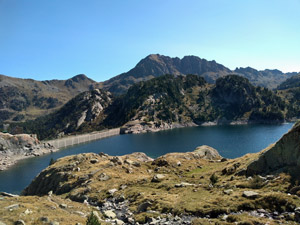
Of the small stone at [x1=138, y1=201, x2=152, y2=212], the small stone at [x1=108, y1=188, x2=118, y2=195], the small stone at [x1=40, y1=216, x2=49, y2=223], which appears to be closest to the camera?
the small stone at [x1=40, y1=216, x2=49, y2=223]

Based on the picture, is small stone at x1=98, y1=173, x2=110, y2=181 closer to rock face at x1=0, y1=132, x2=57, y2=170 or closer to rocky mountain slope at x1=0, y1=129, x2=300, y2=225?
rocky mountain slope at x1=0, y1=129, x2=300, y2=225

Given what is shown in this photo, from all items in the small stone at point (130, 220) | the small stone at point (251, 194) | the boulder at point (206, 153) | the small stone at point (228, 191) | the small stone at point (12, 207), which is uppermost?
the small stone at point (12, 207)

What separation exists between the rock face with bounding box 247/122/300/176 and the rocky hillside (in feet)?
5.20

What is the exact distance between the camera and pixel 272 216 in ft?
71.8

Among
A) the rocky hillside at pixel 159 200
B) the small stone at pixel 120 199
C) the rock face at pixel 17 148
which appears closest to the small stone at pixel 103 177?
the rocky hillside at pixel 159 200

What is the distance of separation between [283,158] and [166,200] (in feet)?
56.9

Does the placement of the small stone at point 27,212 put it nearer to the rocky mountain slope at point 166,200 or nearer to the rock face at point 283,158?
the rocky mountain slope at point 166,200

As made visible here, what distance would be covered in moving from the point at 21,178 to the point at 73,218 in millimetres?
101265

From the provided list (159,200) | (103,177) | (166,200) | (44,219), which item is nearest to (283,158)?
(166,200)

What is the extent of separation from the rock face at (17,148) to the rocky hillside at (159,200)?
400 ft

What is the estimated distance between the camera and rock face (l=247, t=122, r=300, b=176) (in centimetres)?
2907

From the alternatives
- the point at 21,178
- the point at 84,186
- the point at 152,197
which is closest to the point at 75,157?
A: the point at 84,186

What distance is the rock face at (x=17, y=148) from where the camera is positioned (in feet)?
495

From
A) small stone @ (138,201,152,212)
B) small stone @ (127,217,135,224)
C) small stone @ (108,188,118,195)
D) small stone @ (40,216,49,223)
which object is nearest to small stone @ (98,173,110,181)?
small stone @ (108,188,118,195)
